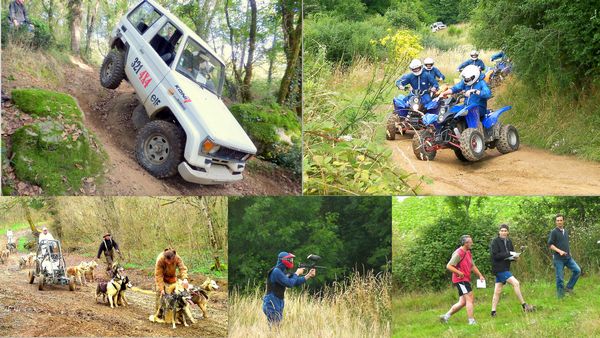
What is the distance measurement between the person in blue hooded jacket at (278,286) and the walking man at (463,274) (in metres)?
2.05

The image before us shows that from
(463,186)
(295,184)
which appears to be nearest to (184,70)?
(295,184)

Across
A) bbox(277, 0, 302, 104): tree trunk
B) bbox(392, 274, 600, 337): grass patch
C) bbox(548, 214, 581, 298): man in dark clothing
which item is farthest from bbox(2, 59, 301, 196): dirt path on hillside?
bbox(548, 214, 581, 298): man in dark clothing

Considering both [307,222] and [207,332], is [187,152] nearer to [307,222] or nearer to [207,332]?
[307,222]

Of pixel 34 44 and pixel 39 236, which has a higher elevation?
pixel 34 44

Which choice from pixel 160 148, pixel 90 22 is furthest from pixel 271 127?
pixel 90 22

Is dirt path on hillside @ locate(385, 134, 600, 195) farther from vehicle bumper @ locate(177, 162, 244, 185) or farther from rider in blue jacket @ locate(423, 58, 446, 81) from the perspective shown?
vehicle bumper @ locate(177, 162, 244, 185)

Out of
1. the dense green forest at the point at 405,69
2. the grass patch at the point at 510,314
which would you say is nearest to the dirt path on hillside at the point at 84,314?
the dense green forest at the point at 405,69

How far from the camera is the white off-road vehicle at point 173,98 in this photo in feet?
32.2

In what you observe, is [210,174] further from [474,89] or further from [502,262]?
[502,262]

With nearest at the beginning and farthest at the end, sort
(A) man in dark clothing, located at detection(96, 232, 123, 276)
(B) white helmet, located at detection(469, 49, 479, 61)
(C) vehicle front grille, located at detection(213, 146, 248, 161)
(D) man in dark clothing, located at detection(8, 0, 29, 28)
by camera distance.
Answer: (C) vehicle front grille, located at detection(213, 146, 248, 161) → (A) man in dark clothing, located at detection(96, 232, 123, 276) → (B) white helmet, located at detection(469, 49, 479, 61) → (D) man in dark clothing, located at detection(8, 0, 29, 28)

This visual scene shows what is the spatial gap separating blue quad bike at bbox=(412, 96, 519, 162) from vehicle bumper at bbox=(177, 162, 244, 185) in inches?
110

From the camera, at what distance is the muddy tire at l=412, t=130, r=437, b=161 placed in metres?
10.3

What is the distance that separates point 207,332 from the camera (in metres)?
10.2

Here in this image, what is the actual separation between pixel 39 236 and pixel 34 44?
306 centimetres
